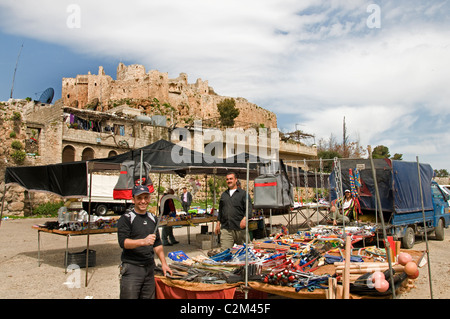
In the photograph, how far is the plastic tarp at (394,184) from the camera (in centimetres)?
920

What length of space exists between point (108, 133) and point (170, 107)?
2012 centimetres

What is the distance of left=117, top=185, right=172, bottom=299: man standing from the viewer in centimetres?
340

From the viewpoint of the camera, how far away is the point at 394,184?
916 cm

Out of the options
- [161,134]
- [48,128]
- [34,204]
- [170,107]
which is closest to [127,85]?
[170,107]

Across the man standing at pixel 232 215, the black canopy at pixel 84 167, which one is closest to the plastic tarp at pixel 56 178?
the black canopy at pixel 84 167

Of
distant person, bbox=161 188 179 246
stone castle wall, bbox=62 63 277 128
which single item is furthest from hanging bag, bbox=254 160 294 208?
stone castle wall, bbox=62 63 277 128

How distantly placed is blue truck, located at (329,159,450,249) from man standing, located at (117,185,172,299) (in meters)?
6.73

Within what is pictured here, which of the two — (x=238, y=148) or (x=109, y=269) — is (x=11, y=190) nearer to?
(x=109, y=269)

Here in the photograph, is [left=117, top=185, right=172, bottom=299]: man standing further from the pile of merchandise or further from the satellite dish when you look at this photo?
the satellite dish

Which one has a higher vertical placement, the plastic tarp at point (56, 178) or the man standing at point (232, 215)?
the plastic tarp at point (56, 178)

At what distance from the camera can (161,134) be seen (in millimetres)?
29312

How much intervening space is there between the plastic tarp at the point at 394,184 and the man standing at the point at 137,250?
24.5ft

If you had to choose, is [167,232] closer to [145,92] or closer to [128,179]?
[128,179]

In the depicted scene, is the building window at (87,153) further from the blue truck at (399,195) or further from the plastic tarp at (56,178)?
the blue truck at (399,195)
